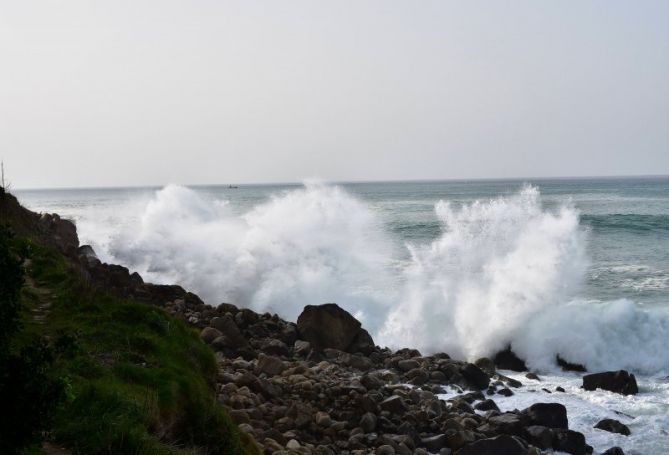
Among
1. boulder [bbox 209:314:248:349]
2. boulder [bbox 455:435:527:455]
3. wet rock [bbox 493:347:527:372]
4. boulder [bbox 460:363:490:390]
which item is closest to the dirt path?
boulder [bbox 209:314:248:349]

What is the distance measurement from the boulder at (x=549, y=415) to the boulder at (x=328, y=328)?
5.47m

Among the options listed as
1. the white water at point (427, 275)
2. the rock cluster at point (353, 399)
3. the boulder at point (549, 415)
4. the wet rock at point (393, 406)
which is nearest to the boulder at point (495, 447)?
the rock cluster at point (353, 399)

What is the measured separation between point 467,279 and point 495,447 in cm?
1579

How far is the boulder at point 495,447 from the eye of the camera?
10461 millimetres

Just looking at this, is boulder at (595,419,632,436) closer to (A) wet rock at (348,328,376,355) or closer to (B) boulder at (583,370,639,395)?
(B) boulder at (583,370,639,395)

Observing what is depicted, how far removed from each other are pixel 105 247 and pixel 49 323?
23.0 m

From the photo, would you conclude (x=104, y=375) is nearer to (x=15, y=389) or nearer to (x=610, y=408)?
(x=15, y=389)

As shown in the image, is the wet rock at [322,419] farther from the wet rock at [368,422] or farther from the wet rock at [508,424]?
the wet rock at [508,424]

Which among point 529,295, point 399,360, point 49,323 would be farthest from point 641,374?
point 49,323

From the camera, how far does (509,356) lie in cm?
1958

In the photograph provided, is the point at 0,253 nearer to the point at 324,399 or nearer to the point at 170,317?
the point at 170,317

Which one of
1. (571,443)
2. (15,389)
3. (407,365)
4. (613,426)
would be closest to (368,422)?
(571,443)

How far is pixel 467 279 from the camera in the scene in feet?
85.3

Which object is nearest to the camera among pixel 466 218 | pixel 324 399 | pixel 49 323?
pixel 49 323
